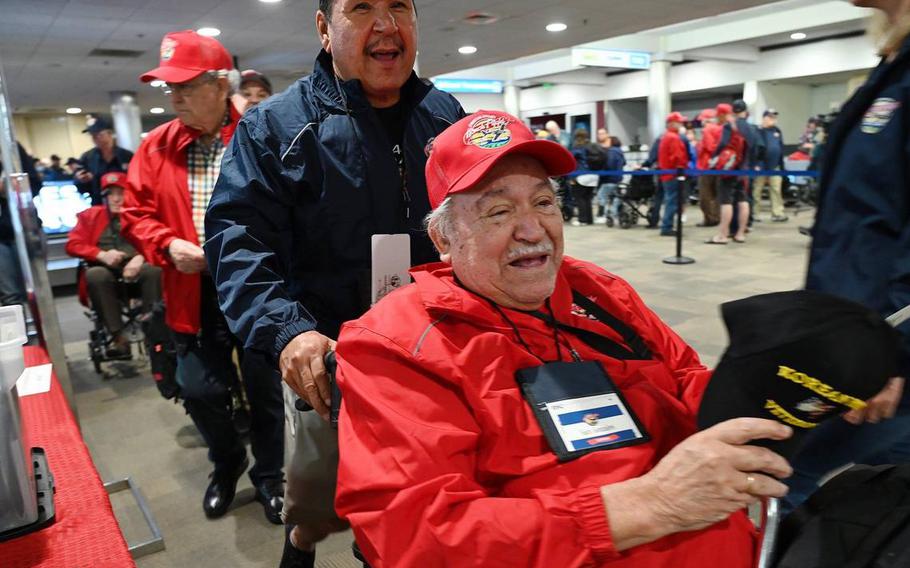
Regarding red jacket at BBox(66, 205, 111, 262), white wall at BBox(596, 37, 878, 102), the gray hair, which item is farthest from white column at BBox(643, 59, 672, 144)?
the gray hair

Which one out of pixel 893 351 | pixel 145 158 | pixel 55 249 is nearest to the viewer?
pixel 893 351

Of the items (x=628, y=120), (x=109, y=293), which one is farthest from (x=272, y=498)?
(x=628, y=120)

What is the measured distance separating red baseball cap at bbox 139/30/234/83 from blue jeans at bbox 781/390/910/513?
2253 mm

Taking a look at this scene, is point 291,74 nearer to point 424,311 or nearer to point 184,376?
point 184,376

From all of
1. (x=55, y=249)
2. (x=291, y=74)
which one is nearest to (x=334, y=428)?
(x=55, y=249)

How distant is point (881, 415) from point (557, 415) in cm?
69

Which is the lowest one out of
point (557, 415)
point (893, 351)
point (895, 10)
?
point (557, 415)

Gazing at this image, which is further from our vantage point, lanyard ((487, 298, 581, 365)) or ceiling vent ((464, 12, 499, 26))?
ceiling vent ((464, 12, 499, 26))

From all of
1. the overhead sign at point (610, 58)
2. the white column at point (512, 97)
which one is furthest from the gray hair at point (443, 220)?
the white column at point (512, 97)

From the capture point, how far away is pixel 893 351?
3.02ft

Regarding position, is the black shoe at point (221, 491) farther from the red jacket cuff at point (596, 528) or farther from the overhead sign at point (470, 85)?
the overhead sign at point (470, 85)

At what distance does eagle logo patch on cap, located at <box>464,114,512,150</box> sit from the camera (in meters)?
1.29

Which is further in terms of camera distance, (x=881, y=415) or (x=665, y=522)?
(x=881, y=415)

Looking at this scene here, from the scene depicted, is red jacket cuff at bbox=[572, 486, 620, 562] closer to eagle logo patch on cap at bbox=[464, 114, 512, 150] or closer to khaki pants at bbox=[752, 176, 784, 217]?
eagle logo patch on cap at bbox=[464, 114, 512, 150]
